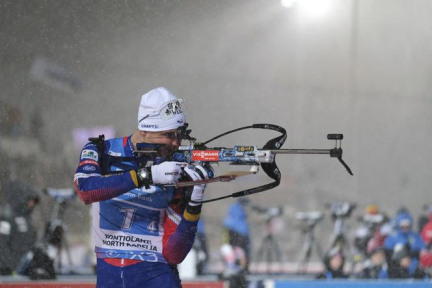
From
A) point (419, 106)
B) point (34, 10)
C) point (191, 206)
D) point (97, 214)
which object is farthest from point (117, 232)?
point (419, 106)

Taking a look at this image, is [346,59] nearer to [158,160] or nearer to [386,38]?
[386,38]

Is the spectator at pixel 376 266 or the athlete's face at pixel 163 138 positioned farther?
the spectator at pixel 376 266

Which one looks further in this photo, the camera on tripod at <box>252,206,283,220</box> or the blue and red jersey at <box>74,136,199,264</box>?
the camera on tripod at <box>252,206,283,220</box>

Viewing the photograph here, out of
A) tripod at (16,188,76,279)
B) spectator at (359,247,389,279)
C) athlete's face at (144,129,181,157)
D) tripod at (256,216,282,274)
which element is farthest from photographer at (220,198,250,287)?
athlete's face at (144,129,181,157)

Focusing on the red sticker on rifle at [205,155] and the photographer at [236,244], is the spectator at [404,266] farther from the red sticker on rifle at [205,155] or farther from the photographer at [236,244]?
the red sticker on rifle at [205,155]

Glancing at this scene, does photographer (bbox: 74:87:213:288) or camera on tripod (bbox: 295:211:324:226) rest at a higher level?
photographer (bbox: 74:87:213:288)

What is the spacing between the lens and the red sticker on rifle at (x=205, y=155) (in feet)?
8.97

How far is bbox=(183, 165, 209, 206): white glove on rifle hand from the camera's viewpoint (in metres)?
2.57

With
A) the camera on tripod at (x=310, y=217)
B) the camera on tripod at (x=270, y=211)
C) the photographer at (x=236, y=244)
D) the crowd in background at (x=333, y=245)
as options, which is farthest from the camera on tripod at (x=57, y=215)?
the camera on tripod at (x=310, y=217)

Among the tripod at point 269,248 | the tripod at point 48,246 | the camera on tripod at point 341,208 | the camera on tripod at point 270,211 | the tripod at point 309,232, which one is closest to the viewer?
the tripod at point 48,246

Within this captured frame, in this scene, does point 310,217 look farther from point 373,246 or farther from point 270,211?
point 373,246

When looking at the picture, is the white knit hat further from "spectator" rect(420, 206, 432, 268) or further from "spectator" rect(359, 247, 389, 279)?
"spectator" rect(420, 206, 432, 268)

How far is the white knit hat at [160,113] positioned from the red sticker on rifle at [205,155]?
0.54 ft

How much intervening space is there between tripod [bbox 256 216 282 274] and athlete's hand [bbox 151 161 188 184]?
3.37m
